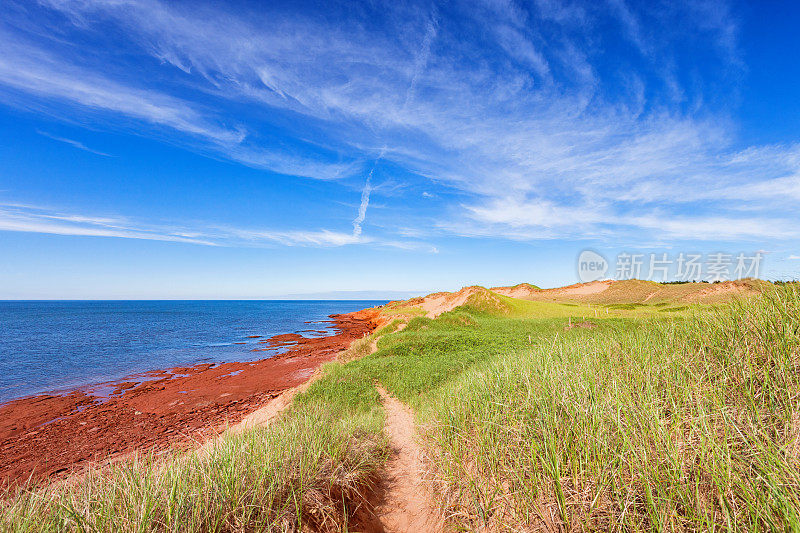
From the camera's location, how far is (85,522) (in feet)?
10.4

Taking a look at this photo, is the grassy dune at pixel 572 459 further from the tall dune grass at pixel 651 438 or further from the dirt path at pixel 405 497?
the dirt path at pixel 405 497

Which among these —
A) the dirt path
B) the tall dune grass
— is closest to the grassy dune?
the tall dune grass

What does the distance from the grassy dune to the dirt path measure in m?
0.34

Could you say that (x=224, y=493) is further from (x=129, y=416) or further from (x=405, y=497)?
(x=129, y=416)

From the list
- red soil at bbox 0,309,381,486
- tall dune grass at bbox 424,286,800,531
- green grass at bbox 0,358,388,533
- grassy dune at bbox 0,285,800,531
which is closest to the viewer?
tall dune grass at bbox 424,286,800,531

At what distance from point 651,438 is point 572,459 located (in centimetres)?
83

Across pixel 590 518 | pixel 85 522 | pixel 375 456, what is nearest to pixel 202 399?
pixel 375 456

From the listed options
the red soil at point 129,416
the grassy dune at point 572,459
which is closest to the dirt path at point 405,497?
the grassy dune at point 572,459

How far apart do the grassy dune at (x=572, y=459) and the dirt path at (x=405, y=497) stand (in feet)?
1.10

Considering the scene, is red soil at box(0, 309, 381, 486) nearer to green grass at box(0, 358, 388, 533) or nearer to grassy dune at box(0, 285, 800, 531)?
green grass at box(0, 358, 388, 533)

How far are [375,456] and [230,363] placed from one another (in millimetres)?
25753

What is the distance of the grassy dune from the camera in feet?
8.87

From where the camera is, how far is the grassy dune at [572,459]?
2703 mm

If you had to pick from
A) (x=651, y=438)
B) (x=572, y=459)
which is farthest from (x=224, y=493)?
(x=651, y=438)
